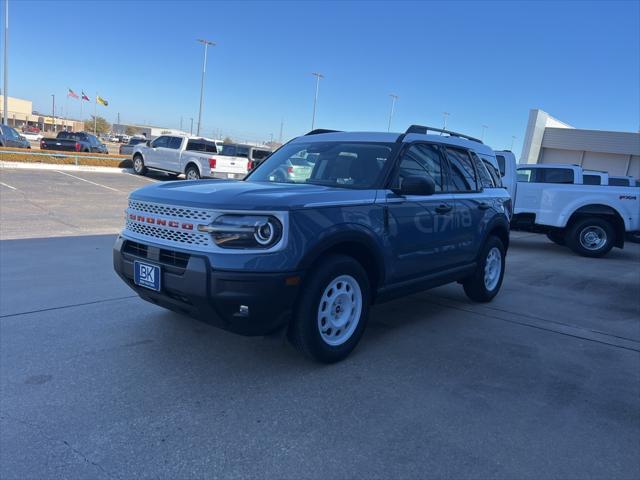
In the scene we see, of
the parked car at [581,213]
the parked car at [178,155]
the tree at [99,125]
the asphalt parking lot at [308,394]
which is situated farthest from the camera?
the tree at [99,125]

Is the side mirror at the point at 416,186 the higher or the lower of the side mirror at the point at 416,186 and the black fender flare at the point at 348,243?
the higher

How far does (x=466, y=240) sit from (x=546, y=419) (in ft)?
8.16

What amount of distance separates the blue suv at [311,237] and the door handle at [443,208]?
11 millimetres

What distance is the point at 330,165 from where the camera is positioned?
483 centimetres

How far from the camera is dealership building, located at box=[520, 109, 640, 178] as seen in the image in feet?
114

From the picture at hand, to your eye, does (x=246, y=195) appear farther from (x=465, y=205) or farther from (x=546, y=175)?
(x=546, y=175)

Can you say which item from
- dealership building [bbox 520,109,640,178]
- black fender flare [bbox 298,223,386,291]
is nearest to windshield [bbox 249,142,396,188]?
black fender flare [bbox 298,223,386,291]

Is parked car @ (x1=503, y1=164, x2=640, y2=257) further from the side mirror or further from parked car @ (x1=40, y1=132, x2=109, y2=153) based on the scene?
parked car @ (x1=40, y1=132, x2=109, y2=153)

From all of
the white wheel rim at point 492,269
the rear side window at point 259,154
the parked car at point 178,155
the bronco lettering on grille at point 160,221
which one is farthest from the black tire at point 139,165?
the bronco lettering on grille at point 160,221

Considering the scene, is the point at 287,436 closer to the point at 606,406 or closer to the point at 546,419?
the point at 546,419

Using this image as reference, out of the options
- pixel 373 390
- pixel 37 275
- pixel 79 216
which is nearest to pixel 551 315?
pixel 373 390

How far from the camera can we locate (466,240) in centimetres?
562

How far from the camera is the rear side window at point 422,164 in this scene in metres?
4.71

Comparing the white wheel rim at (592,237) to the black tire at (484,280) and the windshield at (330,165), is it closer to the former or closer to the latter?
the black tire at (484,280)
